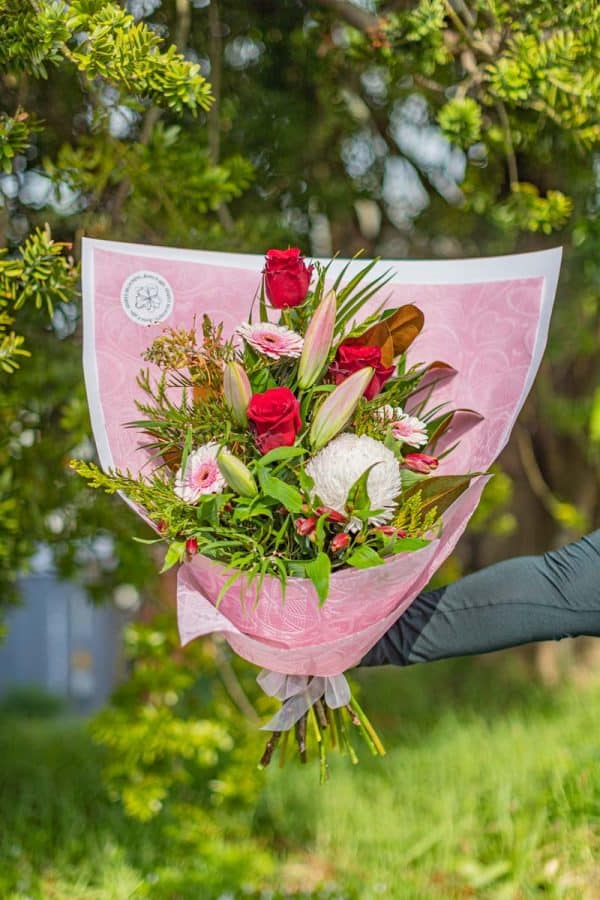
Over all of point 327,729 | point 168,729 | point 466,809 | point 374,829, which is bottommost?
point 374,829

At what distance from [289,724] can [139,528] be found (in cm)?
189

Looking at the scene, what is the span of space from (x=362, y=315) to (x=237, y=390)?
60 centimetres

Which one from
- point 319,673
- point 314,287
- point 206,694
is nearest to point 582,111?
point 314,287

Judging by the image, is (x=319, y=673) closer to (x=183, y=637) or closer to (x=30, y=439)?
(x=183, y=637)

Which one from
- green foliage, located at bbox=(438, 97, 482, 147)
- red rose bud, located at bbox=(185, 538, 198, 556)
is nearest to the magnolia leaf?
red rose bud, located at bbox=(185, 538, 198, 556)

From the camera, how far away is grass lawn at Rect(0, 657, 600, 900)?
11.0 ft

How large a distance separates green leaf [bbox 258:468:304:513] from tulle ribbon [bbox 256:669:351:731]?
49 centimetres

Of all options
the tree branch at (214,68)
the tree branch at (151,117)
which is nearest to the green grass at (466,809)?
the tree branch at (151,117)

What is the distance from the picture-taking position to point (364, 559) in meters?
Answer: 1.82

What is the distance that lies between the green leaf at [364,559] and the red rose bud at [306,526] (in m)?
0.10

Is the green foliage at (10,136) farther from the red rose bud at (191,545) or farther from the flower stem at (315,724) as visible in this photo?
the flower stem at (315,724)

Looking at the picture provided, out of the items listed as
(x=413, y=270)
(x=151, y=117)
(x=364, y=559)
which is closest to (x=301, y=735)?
(x=364, y=559)

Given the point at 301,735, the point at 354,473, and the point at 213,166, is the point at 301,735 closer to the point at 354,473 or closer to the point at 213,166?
the point at 354,473

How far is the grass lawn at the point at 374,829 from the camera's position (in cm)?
335
